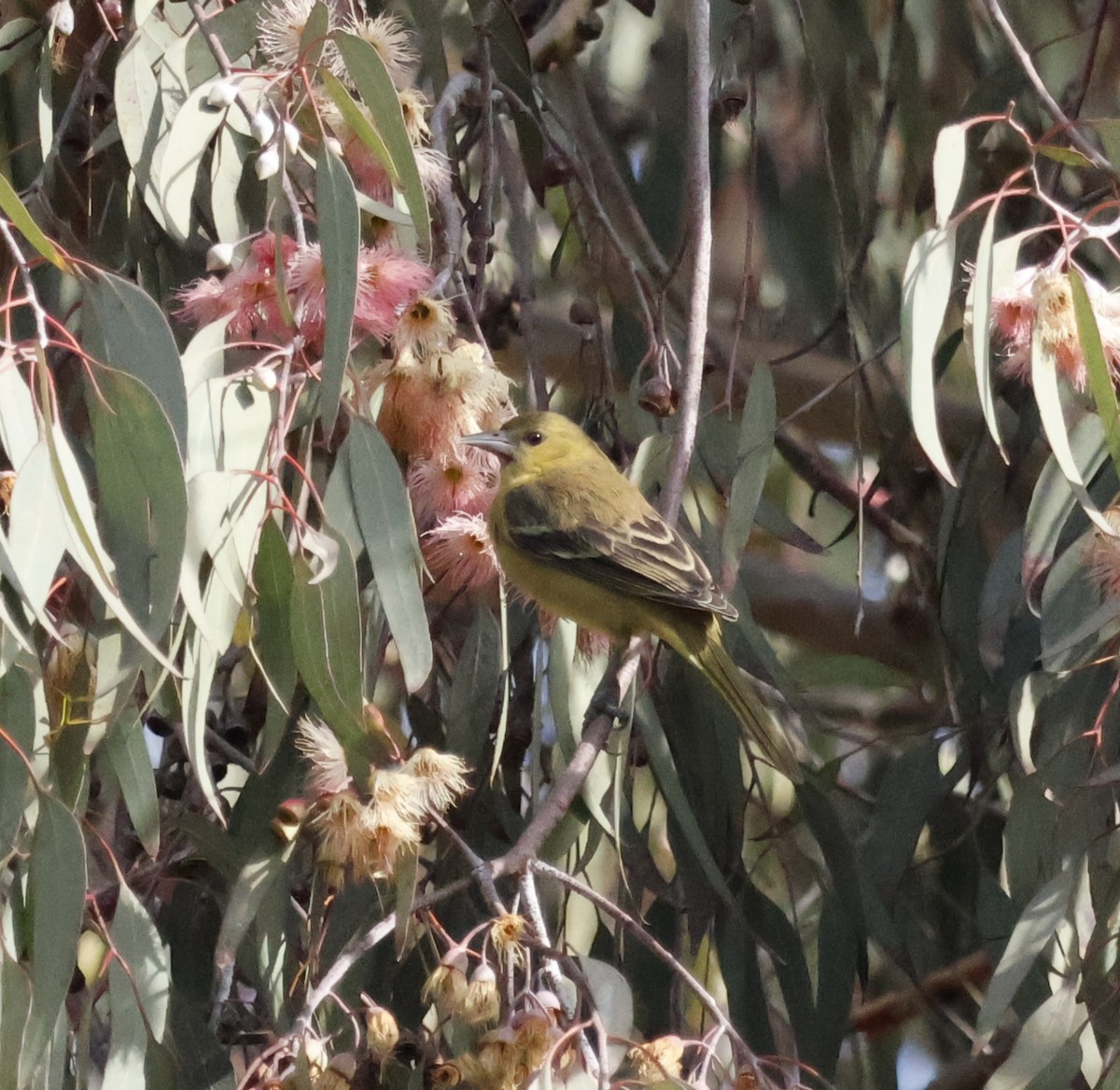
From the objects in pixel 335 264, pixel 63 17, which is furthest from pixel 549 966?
pixel 63 17

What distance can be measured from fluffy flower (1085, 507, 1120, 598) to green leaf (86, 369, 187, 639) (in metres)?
1.10

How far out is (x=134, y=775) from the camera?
2.03 metres

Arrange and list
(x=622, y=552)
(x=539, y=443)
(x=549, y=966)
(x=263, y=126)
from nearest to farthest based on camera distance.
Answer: (x=549, y=966) < (x=263, y=126) < (x=622, y=552) < (x=539, y=443)

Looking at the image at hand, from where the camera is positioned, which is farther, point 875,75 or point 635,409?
point 875,75

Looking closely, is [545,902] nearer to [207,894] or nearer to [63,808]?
[207,894]

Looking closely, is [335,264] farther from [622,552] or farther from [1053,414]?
[622,552]

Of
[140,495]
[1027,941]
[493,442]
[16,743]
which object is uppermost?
[140,495]

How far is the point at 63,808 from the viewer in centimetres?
180

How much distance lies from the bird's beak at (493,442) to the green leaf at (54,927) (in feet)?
2.52

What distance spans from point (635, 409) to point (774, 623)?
4.64 feet

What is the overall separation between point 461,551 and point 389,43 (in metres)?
0.71

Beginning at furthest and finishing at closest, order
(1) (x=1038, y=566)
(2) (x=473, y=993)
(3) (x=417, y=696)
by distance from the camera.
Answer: (3) (x=417, y=696) → (1) (x=1038, y=566) → (2) (x=473, y=993)

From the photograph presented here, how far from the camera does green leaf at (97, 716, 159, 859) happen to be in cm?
202

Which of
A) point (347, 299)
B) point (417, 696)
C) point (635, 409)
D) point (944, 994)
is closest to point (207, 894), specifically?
point (417, 696)
